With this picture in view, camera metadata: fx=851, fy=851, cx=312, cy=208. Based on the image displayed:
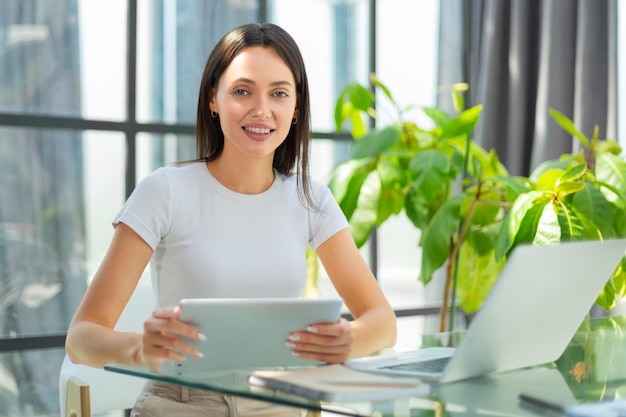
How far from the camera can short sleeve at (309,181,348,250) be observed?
1931mm

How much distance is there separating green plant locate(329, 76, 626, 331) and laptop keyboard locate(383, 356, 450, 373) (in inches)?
40.8

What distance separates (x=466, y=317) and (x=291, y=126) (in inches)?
80.8

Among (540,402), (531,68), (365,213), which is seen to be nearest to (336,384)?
(540,402)

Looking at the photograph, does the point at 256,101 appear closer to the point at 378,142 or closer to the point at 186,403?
the point at 186,403

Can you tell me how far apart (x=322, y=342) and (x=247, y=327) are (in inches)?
5.5

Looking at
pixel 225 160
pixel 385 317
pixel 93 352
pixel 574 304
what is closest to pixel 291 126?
pixel 225 160

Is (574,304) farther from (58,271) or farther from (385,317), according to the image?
(58,271)

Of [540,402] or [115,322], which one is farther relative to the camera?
[115,322]

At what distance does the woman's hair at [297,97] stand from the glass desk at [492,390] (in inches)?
28.9

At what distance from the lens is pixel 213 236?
6.02 feet

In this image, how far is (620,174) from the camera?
2502mm

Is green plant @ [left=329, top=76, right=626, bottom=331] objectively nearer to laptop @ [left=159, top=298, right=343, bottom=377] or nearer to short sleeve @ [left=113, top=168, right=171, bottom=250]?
short sleeve @ [left=113, top=168, right=171, bottom=250]

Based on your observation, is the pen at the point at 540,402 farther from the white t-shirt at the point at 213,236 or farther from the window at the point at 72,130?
the window at the point at 72,130

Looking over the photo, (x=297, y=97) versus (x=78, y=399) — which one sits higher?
(x=297, y=97)
